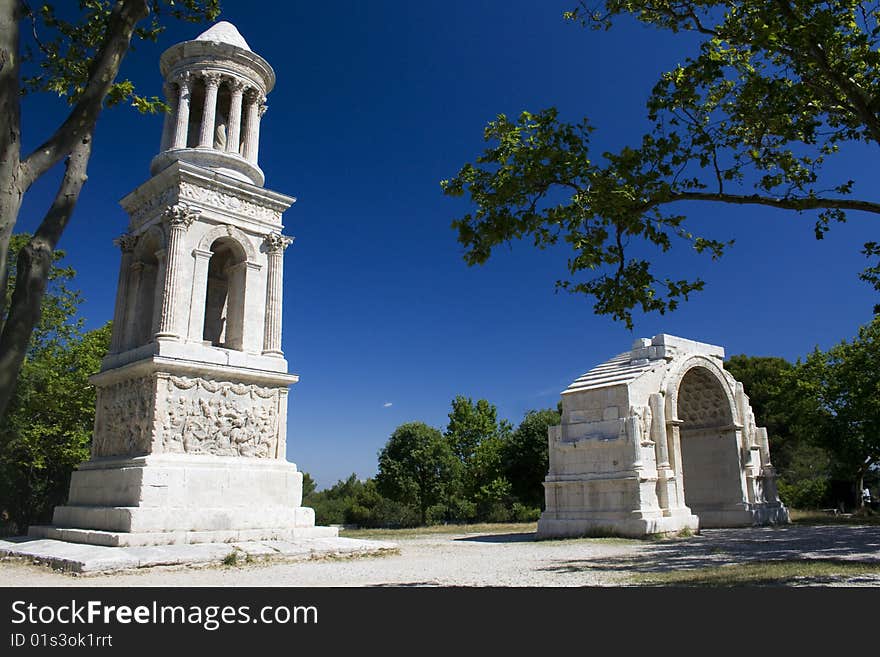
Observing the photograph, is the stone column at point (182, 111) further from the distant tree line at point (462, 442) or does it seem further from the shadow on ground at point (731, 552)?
the shadow on ground at point (731, 552)

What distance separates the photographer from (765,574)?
28.4 feet

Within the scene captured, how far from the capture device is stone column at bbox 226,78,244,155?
56.8 feet

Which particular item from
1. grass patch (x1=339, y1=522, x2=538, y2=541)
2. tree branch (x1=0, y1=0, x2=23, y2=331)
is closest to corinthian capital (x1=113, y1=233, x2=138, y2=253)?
grass patch (x1=339, y1=522, x2=538, y2=541)

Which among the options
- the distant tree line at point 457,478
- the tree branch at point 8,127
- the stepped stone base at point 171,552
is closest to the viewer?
the tree branch at point 8,127

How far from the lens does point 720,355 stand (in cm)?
2323

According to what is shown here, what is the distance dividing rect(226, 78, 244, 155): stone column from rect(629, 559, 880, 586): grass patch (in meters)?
14.3

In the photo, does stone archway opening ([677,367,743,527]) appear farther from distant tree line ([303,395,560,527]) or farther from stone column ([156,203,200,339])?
stone column ([156,203,200,339])

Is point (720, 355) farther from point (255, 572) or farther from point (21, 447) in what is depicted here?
point (21, 447)

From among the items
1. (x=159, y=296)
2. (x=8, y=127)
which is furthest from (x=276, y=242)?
(x=8, y=127)

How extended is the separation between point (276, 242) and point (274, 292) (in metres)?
1.28

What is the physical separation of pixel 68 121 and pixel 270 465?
10.5m

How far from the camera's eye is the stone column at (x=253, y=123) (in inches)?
703

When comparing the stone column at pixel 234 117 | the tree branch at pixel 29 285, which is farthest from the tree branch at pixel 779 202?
the stone column at pixel 234 117
